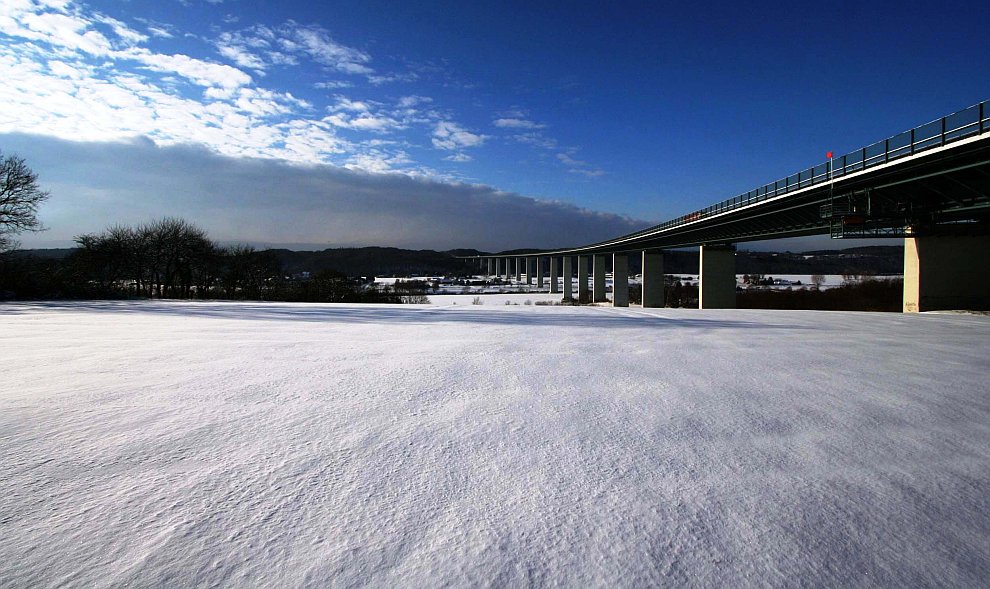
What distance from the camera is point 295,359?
23.6 feet

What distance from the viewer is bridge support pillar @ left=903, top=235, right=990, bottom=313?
28.4m

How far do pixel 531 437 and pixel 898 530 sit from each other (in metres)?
2.35

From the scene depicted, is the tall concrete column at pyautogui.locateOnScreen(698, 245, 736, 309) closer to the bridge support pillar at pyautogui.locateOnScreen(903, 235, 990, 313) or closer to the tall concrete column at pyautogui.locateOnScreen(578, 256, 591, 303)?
the bridge support pillar at pyautogui.locateOnScreen(903, 235, 990, 313)

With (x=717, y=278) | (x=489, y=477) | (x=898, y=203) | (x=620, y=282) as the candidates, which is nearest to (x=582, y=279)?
(x=620, y=282)

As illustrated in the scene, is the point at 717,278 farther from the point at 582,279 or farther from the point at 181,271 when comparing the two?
the point at 181,271

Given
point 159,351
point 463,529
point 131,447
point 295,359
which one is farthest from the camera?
point 159,351

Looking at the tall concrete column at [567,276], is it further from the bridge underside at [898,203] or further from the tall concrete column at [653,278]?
the bridge underside at [898,203]

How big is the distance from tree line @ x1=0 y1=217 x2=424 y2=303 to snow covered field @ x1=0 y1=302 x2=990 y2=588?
43.1 m

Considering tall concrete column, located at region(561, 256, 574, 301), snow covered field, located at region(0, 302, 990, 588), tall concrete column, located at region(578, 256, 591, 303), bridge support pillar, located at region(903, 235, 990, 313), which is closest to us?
snow covered field, located at region(0, 302, 990, 588)

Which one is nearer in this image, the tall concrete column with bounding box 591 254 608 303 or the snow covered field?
the snow covered field

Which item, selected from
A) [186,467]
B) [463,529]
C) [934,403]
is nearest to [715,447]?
[463,529]

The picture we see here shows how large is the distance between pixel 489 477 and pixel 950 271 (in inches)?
1555

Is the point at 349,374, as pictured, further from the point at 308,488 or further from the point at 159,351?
the point at 159,351

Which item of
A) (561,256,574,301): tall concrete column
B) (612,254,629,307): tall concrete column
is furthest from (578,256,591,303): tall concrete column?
(612,254,629,307): tall concrete column
